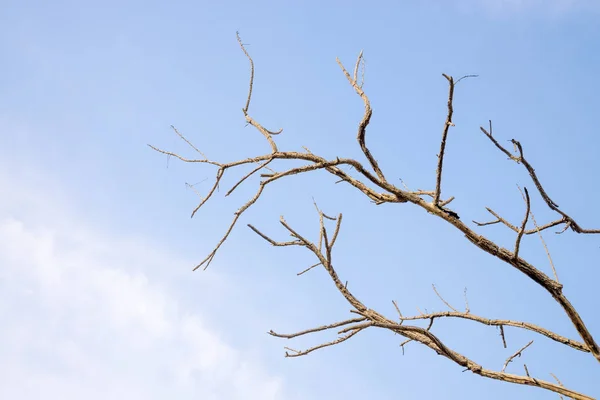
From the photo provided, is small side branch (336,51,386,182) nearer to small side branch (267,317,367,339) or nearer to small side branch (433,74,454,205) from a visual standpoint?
small side branch (433,74,454,205)

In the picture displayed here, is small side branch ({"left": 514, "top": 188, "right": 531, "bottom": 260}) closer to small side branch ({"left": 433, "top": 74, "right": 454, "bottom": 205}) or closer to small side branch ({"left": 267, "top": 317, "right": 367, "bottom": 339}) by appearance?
small side branch ({"left": 433, "top": 74, "right": 454, "bottom": 205})

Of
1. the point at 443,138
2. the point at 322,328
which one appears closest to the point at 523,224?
the point at 443,138

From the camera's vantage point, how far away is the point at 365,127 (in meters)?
3.24

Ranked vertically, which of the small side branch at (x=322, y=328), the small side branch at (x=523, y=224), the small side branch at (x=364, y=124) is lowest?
the small side branch at (x=322, y=328)

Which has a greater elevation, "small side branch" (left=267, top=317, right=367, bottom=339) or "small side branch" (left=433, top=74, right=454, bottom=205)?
"small side branch" (left=433, top=74, right=454, bottom=205)

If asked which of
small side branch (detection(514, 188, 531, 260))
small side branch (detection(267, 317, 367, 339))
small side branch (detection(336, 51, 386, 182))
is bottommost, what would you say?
small side branch (detection(267, 317, 367, 339))

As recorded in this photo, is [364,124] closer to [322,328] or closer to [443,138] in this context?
[443,138]

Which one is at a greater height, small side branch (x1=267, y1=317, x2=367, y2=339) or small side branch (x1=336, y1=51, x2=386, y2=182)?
small side branch (x1=336, y1=51, x2=386, y2=182)

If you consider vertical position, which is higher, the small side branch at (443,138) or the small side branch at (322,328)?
the small side branch at (443,138)

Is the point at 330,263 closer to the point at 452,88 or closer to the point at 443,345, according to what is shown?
the point at 443,345

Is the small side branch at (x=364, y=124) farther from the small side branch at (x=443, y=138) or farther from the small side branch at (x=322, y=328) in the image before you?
the small side branch at (x=322, y=328)

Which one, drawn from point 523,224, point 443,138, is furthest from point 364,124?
point 523,224

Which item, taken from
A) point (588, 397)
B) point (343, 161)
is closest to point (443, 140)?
point (343, 161)

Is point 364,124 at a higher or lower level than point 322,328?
higher
